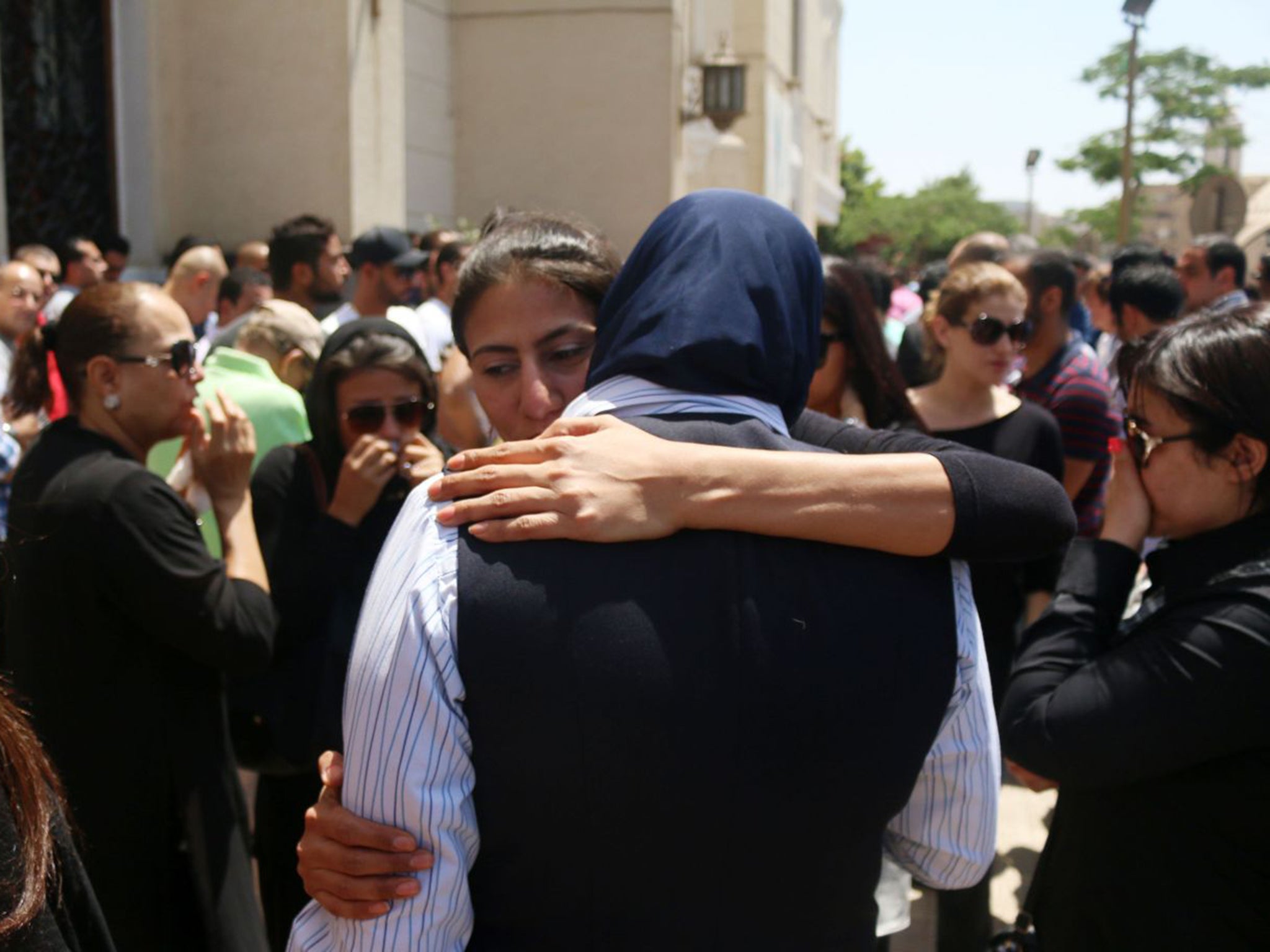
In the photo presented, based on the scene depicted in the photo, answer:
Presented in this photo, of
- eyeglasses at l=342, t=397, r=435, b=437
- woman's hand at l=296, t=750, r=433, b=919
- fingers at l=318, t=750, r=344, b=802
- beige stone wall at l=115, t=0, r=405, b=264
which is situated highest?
beige stone wall at l=115, t=0, r=405, b=264

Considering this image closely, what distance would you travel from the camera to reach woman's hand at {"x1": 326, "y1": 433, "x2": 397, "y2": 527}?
3.15 m

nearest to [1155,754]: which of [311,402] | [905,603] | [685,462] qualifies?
[905,603]

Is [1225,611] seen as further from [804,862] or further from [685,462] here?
[685,462]

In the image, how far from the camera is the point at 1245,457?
7.35 ft

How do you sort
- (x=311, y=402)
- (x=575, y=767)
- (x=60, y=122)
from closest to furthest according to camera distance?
(x=575, y=767) → (x=311, y=402) → (x=60, y=122)

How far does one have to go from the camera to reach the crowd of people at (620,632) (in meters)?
1.41

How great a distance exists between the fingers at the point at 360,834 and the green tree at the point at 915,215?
167 feet

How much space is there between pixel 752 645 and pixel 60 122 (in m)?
8.96

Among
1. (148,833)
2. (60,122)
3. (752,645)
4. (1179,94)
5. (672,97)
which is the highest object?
(1179,94)

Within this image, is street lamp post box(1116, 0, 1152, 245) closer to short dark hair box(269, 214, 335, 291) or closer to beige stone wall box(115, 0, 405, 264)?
beige stone wall box(115, 0, 405, 264)

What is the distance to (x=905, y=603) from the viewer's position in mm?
1507

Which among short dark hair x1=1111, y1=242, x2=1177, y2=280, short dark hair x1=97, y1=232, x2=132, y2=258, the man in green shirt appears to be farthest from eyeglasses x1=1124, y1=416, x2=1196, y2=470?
short dark hair x1=97, y1=232, x2=132, y2=258

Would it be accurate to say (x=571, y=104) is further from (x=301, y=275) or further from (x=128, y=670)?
(x=128, y=670)

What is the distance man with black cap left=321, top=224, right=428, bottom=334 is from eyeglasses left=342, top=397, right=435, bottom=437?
316 centimetres
